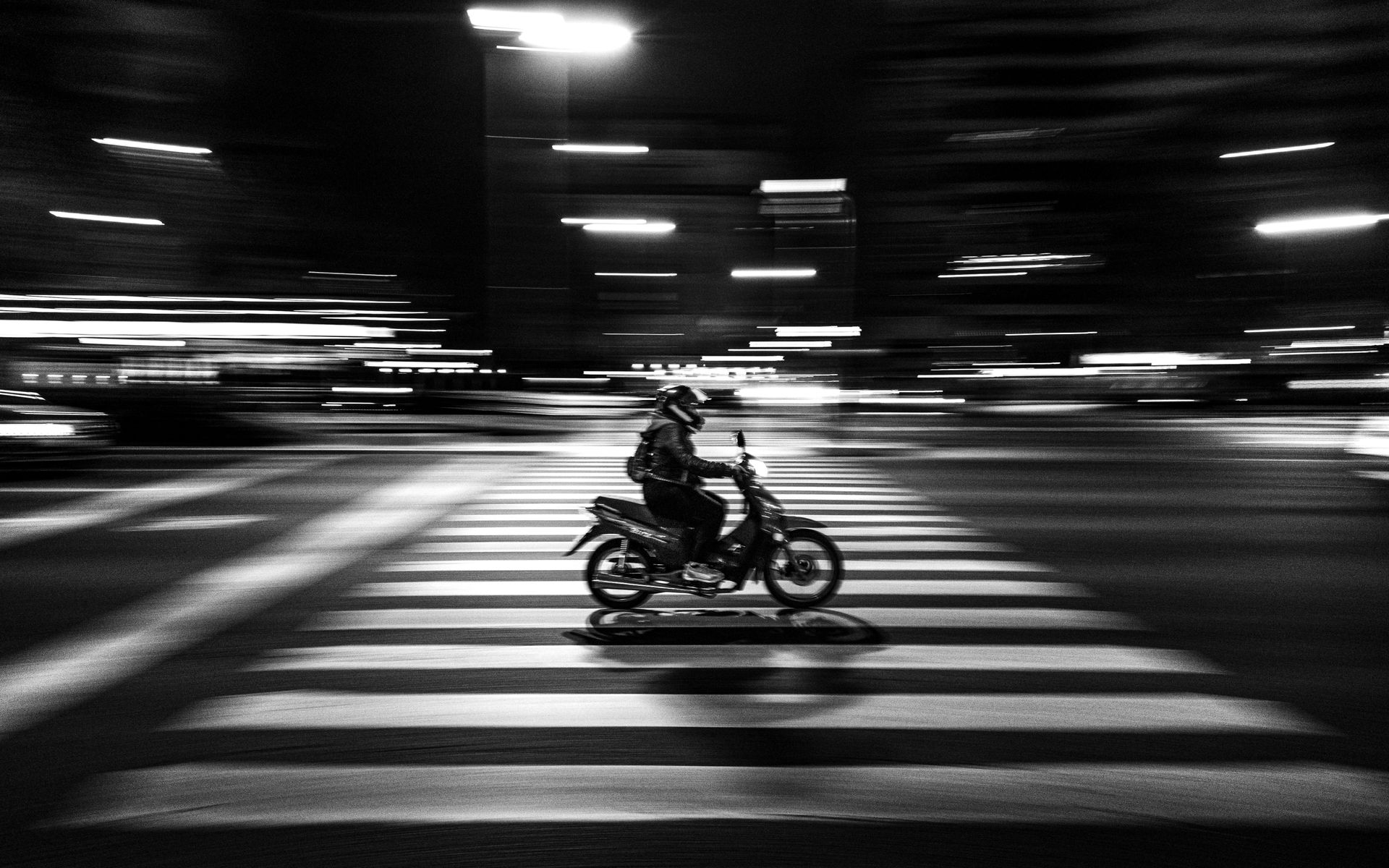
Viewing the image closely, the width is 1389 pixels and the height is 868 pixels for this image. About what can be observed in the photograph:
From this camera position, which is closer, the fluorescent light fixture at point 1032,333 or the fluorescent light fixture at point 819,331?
the fluorescent light fixture at point 819,331

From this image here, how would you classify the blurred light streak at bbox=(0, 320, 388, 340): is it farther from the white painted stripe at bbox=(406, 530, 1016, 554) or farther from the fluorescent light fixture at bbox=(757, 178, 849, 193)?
the white painted stripe at bbox=(406, 530, 1016, 554)

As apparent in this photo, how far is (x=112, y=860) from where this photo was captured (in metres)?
3.57

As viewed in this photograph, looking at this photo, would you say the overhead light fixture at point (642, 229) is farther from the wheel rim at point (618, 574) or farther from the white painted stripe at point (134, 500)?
the wheel rim at point (618, 574)

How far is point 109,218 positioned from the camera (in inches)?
1556

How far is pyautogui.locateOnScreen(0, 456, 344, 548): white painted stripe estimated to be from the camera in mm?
10508

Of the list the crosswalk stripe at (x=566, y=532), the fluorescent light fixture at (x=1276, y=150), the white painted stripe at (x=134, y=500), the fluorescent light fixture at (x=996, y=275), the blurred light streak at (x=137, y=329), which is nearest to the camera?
the crosswalk stripe at (x=566, y=532)

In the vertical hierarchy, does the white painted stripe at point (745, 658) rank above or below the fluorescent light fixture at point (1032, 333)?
below

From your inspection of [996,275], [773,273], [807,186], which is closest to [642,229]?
[773,273]

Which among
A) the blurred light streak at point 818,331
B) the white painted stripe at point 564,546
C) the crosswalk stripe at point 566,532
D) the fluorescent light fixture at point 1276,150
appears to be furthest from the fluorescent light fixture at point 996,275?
the white painted stripe at point 564,546

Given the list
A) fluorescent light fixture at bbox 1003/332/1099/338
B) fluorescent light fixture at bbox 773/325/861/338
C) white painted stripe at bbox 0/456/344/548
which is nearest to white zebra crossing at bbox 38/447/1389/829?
white painted stripe at bbox 0/456/344/548

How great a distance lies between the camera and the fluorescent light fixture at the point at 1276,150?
60.8 m

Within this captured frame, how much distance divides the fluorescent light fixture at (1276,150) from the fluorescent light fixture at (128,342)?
66813 mm

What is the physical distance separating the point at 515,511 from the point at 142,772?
24.2 feet

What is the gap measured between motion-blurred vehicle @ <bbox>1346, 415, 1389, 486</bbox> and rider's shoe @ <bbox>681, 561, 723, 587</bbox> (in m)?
10.9
